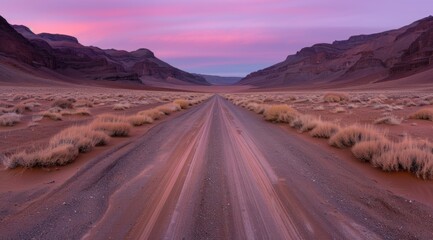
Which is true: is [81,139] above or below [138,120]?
above

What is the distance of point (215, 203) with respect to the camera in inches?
230

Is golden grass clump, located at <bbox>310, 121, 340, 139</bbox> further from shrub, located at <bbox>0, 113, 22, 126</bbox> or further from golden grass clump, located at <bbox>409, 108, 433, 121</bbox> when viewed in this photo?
shrub, located at <bbox>0, 113, 22, 126</bbox>

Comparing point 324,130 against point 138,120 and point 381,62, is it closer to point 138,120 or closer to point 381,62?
point 138,120

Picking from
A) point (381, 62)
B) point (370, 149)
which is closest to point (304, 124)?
point (370, 149)

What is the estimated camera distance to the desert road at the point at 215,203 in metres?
4.81

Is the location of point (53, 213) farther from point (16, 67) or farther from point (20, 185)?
point (16, 67)

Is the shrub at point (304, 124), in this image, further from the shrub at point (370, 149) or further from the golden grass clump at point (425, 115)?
the golden grass clump at point (425, 115)

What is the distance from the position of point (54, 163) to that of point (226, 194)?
441cm

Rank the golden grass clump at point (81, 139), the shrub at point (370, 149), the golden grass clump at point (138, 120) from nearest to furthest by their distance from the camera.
Result: 1. the shrub at point (370, 149)
2. the golden grass clump at point (81, 139)
3. the golden grass clump at point (138, 120)

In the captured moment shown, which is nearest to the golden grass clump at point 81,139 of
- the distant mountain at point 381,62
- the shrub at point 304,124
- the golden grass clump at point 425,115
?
the shrub at point 304,124

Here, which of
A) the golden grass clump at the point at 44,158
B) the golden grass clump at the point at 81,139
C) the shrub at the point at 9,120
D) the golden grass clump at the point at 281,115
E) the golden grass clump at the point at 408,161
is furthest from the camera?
the golden grass clump at the point at 281,115

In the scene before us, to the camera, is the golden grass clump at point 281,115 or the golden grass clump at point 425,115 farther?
the golden grass clump at point 281,115

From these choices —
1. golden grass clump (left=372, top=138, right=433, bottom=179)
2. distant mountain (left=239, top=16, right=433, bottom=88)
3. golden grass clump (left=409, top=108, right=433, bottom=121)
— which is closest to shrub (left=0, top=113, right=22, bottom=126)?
golden grass clump (left=372, top=138, right=433, bottom=179)

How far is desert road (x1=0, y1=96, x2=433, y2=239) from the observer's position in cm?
481
